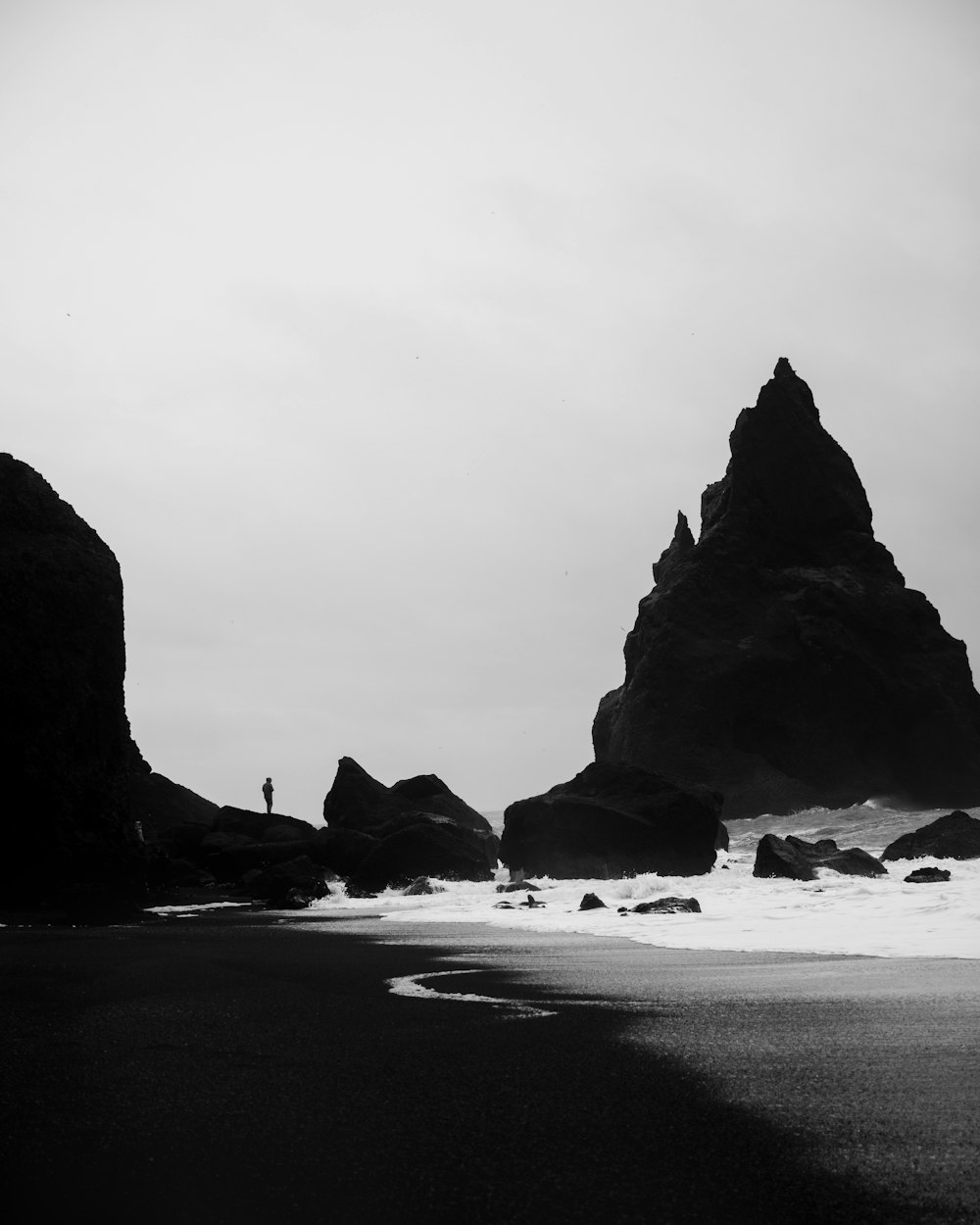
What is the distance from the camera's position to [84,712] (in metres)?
20.1

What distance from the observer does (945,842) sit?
24375mm

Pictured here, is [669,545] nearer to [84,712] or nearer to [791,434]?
[791,434]

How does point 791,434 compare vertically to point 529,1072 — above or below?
above

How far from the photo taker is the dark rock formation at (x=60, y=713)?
61.4 ft

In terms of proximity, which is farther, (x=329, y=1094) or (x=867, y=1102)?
(x=329, y=1094)

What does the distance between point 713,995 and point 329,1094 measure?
3.27m

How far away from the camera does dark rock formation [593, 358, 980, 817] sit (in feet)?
226

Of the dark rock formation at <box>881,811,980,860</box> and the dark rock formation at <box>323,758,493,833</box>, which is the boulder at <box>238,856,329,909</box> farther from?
the dark rock formation at <box>881,811,980,860</box>

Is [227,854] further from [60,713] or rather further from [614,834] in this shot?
[60,713]

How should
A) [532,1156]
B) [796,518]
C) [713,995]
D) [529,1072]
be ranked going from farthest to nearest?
[796,518]
[713,995]
[529,1072]
[532,1156]

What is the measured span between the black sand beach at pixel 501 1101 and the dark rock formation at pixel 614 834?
2029cm

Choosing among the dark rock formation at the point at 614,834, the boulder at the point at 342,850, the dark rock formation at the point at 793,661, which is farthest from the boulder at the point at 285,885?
the dark rock formation at the point at 793,661

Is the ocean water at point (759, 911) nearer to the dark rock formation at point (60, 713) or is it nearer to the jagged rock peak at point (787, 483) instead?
the dark rock formation at point (60, 713)

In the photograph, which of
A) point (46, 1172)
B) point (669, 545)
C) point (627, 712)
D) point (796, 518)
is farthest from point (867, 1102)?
point (669, 545)
